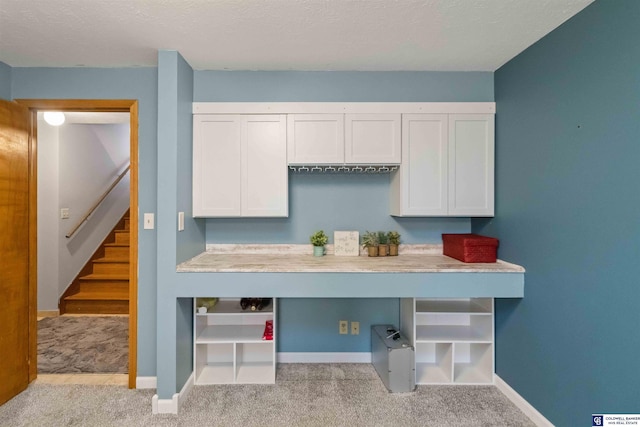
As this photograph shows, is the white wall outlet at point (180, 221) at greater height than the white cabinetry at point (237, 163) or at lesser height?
lesser

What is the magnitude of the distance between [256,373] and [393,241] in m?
1.50

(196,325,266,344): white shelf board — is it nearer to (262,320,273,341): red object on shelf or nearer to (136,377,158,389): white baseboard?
(262,320,273,341): red object on shelf

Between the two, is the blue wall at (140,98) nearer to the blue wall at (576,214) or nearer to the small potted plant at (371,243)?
the small potted plant at (371,243)

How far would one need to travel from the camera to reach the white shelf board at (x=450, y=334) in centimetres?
232

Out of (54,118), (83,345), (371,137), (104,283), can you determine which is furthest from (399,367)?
(54,118)

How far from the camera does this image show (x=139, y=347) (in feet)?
7.65

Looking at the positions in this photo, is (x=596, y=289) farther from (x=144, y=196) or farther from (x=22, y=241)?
(x=22, y=241)

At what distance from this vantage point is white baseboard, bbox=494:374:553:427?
1877 millimetres

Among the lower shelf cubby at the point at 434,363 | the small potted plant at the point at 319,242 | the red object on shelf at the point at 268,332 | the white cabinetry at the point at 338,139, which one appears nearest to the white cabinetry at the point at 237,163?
the white cabinetry at the point at 338,139

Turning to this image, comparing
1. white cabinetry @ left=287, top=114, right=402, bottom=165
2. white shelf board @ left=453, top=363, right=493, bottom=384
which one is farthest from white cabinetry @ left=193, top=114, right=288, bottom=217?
white shelf board @ left=453, top=363, right=493, bottom=384

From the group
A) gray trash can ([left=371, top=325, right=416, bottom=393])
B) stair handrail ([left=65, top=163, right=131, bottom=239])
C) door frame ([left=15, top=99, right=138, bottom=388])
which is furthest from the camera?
stair handrail ([left=65, top=163, right=131, bottom=239])

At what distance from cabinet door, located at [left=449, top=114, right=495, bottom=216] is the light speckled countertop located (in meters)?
0.44

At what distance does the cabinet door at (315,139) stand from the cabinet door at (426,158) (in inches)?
19.5

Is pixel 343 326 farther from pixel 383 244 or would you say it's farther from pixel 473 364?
pixel 473 364
